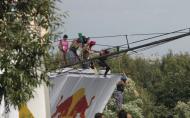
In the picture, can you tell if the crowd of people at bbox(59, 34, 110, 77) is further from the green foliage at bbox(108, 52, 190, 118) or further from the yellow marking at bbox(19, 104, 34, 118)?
the green foliage at bbox(108, 52, 190, 118)

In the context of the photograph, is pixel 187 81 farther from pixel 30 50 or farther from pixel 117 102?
pixel 30 50

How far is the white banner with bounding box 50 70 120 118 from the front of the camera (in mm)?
29888

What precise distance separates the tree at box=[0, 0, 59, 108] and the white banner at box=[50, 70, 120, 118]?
52.6ft

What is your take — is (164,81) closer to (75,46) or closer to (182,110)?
(182,110)

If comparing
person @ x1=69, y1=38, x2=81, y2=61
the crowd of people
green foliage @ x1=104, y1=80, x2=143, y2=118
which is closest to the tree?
the crowd of people

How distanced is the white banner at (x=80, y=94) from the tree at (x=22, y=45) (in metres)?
16.0

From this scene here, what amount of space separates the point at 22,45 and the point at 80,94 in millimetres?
18325

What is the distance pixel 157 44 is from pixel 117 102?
211 inches

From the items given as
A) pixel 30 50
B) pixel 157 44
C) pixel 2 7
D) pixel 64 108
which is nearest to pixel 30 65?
pixel 30 50

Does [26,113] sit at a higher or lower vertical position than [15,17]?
lower

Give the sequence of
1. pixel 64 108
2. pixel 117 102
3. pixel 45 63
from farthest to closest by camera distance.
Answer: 1. pixel 64 108
2. pixel 117 102
3. pixel 45 63

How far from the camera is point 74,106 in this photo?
101ft

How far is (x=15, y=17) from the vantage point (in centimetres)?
1295

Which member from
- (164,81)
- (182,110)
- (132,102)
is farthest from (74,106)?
(164,81)
